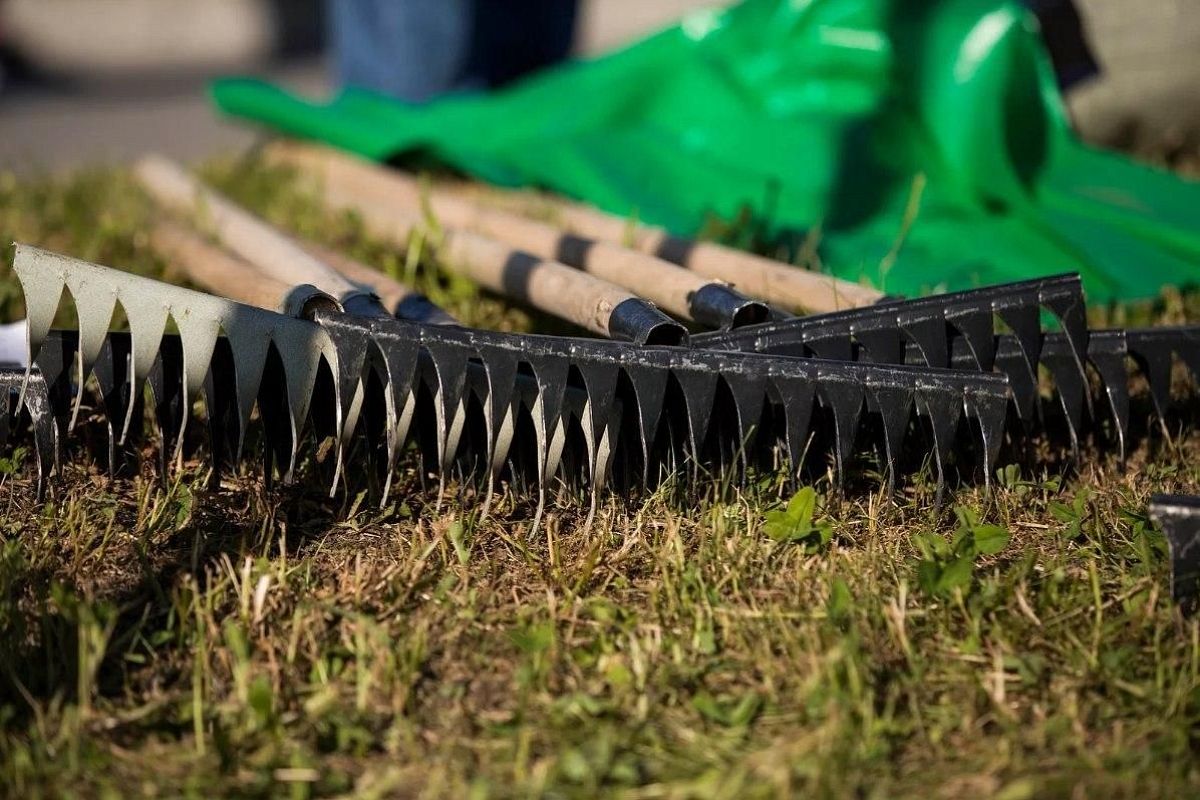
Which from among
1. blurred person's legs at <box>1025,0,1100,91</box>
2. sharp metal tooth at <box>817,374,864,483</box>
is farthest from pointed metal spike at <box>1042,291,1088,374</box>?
blurred person's legs at <box>1025,0,1100,91</box>

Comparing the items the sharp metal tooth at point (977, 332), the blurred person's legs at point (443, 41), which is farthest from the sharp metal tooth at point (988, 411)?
the blurred person's legs at point (443, 41)

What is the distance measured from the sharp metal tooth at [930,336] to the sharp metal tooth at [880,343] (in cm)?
3

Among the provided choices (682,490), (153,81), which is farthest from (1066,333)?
(153,81)

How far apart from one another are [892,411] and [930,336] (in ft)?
0.88

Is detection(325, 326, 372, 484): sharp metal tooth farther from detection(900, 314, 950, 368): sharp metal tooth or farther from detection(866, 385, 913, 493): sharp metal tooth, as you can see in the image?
detection(900, 314, 950, 368): sharp metal tooth

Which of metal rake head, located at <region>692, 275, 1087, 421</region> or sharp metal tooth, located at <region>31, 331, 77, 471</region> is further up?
metal rake head, located at <region>692, 275, 1087, 421</region>

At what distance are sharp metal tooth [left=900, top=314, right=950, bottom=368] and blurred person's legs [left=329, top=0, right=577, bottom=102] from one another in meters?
2.93

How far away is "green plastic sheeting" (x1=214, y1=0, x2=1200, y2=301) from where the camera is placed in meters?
3.55

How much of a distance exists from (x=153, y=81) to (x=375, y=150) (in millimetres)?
5062

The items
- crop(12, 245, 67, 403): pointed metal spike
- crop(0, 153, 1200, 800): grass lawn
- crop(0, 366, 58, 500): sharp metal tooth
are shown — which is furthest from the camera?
crop(0, 366, 58, 500): sharp metal tooth

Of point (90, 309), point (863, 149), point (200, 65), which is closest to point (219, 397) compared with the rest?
point (90, 309)

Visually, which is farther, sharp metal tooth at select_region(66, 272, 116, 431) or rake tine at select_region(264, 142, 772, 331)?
rake tine at select_region(264, 142, 772, 331)

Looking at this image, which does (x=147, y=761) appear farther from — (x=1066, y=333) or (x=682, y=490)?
(x=1066, y=333)

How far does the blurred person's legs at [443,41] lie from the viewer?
4.80m
